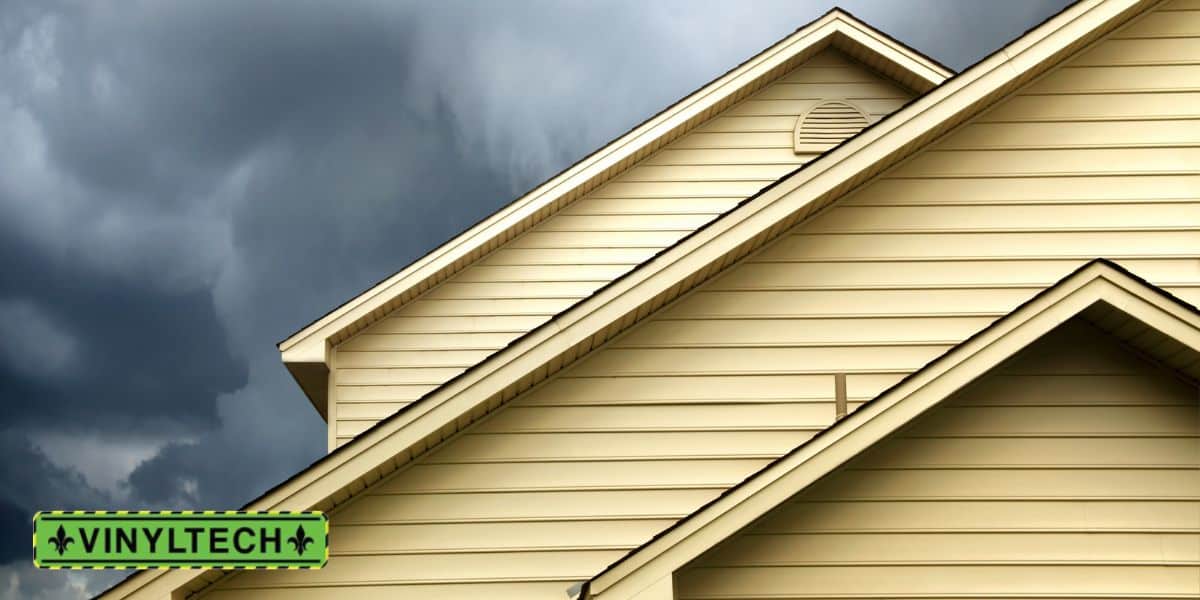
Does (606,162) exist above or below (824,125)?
below

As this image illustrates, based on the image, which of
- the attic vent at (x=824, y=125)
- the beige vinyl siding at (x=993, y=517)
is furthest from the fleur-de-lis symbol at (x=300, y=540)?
the attic vent at (x=824, y=125)

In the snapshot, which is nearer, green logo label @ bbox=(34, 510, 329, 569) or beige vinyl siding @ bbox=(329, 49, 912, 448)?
green logo label @ bbox=(34, 510, 329, 569)

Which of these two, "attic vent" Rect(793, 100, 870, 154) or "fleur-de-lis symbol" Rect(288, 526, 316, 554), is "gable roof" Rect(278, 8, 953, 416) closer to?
"attic vent" Rect(793, 100, 870, 154)

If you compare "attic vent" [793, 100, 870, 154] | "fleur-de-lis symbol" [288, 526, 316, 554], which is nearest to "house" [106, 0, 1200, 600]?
"fleur-de-lis symbol" [288, 526, 316, 554]

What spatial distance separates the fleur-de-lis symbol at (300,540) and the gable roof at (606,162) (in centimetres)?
597

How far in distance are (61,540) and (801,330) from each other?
5762 mm

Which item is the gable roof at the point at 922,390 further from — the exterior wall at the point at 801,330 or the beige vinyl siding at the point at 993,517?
the exterior wall at the point at 801,330

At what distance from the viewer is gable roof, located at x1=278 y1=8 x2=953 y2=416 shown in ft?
40.2

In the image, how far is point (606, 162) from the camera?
12656 millimetres

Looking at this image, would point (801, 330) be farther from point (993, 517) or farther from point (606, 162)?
point (606, 162)

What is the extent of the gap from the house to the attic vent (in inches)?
149

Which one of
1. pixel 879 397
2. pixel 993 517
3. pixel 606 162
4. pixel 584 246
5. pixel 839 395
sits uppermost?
pixel 606 162

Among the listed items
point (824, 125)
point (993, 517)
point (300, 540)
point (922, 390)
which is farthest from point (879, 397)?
point (824, 125)

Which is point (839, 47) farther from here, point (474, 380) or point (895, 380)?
point (474, 380)
